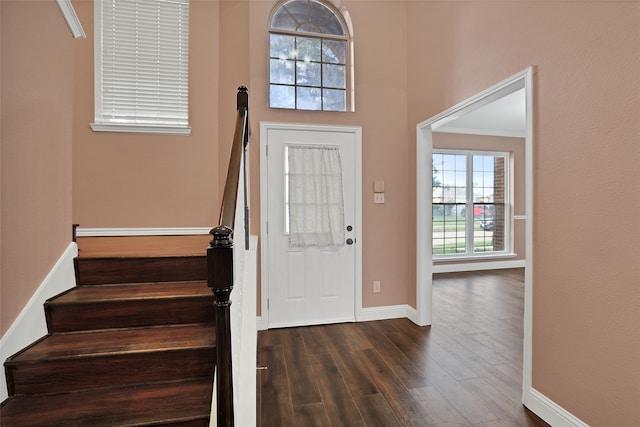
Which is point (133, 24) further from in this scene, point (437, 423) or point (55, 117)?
point (437, 423)

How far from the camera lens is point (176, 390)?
1511mm

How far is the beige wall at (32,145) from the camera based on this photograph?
1.42 metres

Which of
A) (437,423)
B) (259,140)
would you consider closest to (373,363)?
(437,423)

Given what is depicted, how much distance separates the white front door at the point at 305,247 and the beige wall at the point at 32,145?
1.68 m

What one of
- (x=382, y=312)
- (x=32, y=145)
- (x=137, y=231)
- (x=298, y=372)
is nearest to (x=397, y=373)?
(x=298, y=372)

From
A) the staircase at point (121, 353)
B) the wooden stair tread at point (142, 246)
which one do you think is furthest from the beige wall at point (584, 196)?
the wooden stair tread at point (142, 246)

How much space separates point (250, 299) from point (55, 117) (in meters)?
1.58

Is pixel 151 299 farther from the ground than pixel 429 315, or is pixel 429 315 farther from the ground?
pixel 151 299

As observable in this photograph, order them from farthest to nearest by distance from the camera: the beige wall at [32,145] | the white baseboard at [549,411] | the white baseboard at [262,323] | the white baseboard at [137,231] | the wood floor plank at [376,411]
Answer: the white baseboard at [262,323]
the white baseboard at [137,231]
the wood floor plank at [376,411]
the white baseboard at [549,411]
the beige wall at [32,145]

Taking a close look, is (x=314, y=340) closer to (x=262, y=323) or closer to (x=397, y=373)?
(x=262, y=323)

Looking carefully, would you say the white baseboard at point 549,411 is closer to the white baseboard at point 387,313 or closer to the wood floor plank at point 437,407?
the wood floor plank at point 437,407

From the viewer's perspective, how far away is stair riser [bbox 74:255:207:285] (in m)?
2.04

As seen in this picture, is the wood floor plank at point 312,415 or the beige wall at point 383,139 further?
the beige wall at point 383,139

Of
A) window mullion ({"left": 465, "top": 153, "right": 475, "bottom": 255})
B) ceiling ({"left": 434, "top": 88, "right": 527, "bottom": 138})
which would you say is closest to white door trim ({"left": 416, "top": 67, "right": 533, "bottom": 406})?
ceiling ({"left": 434, "top": 88, "right": 527, "bottom": 138})
